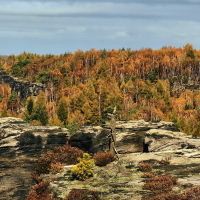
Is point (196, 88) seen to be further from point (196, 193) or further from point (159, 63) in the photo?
point (196, 193)

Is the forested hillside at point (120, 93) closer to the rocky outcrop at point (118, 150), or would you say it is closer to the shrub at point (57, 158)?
the rocky outcrop at point (118, 150)

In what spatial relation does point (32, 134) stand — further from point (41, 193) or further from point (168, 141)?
point (41, 193)

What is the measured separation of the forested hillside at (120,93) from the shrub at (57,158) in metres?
54.1

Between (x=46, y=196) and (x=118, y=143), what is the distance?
1437cm

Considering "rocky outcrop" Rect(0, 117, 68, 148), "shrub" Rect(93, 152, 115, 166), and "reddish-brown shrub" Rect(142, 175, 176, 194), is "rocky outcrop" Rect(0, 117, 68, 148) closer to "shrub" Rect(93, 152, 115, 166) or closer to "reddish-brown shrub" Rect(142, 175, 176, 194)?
"shrub" Rect(93, 152, 115, 166)

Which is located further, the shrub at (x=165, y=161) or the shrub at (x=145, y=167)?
the shrub at (x=165, y=161)

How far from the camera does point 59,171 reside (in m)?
25.5

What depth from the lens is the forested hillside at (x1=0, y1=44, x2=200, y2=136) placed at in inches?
3952

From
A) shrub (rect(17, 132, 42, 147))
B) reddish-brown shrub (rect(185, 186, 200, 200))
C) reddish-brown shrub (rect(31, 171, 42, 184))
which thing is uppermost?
reddish-brown shrub (rect(185, 186, 200, 200))

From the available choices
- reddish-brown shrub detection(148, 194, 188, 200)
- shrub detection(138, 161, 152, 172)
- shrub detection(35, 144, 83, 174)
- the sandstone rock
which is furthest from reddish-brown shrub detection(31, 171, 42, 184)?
the sandstone rock

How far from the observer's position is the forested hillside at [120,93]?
10038cm

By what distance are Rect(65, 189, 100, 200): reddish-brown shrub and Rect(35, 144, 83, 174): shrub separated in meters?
8.58

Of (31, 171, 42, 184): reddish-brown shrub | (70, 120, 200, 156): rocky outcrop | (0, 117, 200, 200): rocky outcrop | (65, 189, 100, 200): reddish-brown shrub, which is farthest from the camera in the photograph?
(70, 120, 200, 156): rocky outcrop

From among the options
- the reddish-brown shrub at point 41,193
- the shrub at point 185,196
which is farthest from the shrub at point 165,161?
the reddish-brown shrub at point 41,193
